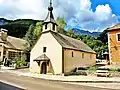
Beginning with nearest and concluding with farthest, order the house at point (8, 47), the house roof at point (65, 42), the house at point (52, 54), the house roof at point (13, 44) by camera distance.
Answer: the house at point (52, 54) → the house roof at point (65, 42) → the house at point (8, 47) → the house roof at point (13, 44)

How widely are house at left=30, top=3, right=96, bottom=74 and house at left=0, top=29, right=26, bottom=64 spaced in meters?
17.1

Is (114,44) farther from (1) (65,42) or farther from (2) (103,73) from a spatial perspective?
(1) (65,42)

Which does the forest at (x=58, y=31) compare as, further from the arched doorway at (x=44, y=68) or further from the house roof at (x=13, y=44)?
the arched doorway at (x=44, y=68)

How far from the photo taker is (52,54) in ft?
101

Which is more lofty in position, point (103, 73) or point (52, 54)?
point (52, 54)

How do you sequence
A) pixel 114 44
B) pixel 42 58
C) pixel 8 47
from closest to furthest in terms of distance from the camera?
pixel 42 58 < pixel 114 44 < pixel 8 47

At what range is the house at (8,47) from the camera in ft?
164

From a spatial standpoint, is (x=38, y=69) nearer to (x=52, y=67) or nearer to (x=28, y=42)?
(x=52, y=67)

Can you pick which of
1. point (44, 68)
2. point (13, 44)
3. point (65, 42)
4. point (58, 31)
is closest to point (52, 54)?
point (44, 68)

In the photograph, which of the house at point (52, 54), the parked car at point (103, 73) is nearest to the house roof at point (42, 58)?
the house at point (52, 54)

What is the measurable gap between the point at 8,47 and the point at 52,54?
24247 mm

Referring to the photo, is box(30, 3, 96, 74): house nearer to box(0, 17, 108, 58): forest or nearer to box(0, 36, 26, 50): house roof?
box(0, 17, 108, 58): forest

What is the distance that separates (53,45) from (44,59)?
9.27 ft

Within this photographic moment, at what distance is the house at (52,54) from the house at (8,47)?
17.1 metres
